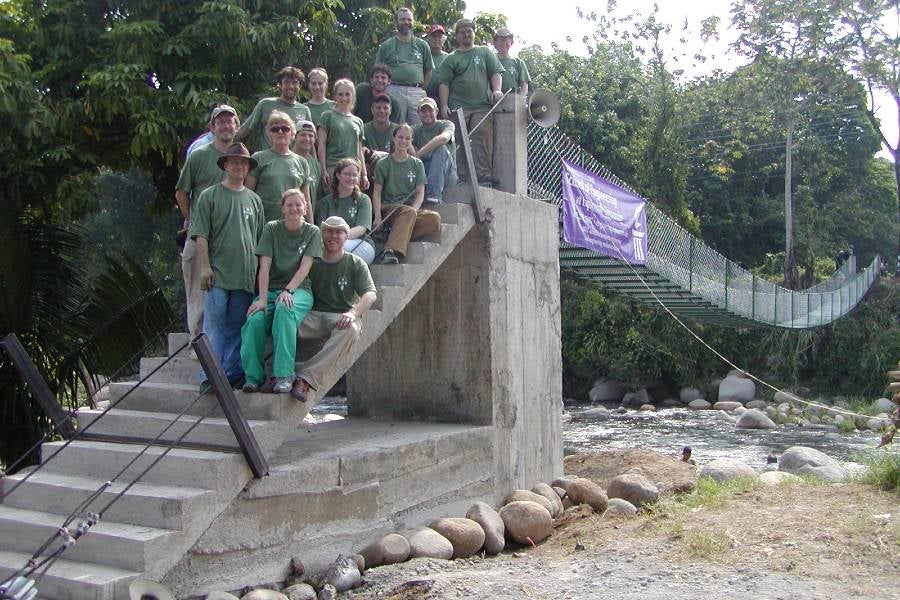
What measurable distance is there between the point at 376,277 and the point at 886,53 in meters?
21.0

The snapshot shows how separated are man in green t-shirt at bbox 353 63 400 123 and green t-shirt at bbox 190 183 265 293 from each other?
7.17 feet

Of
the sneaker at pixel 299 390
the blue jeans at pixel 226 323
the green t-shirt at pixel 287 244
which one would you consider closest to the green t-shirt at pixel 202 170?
the green t-shirt at pixel 287 244

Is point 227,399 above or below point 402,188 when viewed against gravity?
below

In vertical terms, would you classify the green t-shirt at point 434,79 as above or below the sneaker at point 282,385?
above

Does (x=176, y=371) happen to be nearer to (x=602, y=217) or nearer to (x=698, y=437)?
(x=602, y=217)

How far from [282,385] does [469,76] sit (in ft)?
13.2

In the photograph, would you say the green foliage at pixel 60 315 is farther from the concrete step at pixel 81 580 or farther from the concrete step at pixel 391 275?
the concrete step at pixel 81 580

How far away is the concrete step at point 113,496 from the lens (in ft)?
15.9

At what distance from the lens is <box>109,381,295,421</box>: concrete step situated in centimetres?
548

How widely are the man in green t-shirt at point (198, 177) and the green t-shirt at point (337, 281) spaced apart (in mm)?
739

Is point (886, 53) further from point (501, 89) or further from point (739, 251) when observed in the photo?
point (501, 89)

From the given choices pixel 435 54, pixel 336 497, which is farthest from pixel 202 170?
pixel 435 54

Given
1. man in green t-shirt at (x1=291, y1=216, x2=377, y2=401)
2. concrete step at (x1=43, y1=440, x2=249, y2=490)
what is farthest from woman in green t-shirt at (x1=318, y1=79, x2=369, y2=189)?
concrete step at (x1=43, y1=440, x2=249, y2=490)

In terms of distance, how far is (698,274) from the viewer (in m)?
14.8
